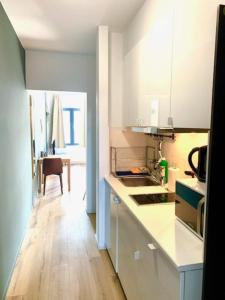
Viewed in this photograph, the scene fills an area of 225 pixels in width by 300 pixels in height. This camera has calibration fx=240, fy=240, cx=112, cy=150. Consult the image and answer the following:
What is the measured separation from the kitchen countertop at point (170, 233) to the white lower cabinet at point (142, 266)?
0.04 meters

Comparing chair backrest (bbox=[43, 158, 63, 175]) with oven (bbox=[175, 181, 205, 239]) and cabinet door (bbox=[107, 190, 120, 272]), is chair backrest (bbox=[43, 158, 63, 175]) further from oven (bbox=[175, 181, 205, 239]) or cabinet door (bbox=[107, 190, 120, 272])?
oven (bbox=[175, 181, 205, 239])

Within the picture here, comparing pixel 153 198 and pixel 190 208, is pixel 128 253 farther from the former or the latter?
pixel 190 208

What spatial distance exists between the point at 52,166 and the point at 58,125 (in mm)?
3159

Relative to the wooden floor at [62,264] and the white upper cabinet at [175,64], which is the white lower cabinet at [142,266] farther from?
the white upper cabinet at [175,64]

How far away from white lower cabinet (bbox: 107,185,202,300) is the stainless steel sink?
0.25 meters

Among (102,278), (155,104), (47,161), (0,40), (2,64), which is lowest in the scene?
(102,278)

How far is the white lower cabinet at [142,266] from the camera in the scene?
1099 millimetres

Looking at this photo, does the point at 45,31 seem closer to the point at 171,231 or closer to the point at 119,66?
the point at 119,66

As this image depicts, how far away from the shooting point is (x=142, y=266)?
5.08ft

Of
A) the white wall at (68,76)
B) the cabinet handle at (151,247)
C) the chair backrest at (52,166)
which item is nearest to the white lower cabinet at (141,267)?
the cabinet handle at (151,247)

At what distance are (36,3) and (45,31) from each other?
679 millimetres

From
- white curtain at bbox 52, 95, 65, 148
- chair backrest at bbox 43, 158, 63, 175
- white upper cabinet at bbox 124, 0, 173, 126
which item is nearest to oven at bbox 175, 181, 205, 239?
white upper cabinet at bbox 124, 0, 173, 126

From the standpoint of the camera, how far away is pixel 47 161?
492 centimetres

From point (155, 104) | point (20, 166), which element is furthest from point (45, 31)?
point (155, 104)
